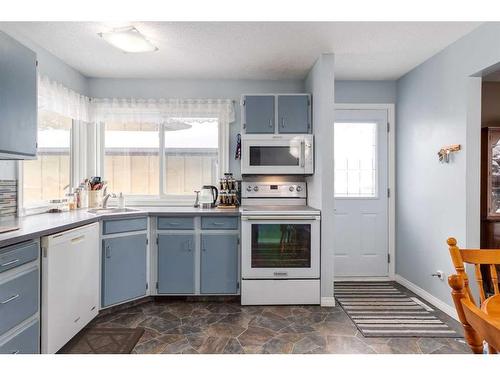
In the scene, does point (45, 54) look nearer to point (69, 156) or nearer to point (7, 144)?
point (69, 156)

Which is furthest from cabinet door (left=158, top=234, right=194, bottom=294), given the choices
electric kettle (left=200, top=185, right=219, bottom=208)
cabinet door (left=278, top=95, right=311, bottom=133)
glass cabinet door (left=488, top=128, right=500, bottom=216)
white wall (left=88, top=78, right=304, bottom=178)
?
glass cabinet door (left=488, top=128, right=500, bottom=216)

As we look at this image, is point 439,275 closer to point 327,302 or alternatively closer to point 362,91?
point 327,302

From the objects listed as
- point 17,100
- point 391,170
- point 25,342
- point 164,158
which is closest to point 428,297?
point 391,170

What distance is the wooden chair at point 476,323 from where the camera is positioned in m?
0.65

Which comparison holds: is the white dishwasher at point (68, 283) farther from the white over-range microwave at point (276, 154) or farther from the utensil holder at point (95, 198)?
the white over-range microwave at point (276, 154)

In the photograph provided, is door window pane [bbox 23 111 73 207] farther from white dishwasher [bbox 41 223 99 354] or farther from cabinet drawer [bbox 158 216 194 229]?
cabinet drawer [bbox 158 216 194 229]

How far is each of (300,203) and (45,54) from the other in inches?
112

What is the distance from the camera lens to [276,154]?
11.3 feet

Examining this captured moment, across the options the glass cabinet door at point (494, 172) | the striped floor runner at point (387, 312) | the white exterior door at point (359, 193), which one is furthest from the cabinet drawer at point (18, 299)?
the glass cabinet door at point (494, 172)

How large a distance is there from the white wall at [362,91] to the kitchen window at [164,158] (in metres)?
1.46

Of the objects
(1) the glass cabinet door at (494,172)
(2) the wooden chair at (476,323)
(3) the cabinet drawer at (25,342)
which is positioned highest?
(1) the glass cabinet door at (494,172)

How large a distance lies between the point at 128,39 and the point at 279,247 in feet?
6.96

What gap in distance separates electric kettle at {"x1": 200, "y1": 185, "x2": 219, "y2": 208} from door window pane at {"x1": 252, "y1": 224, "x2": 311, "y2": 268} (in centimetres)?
68

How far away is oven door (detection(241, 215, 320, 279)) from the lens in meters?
3.07
